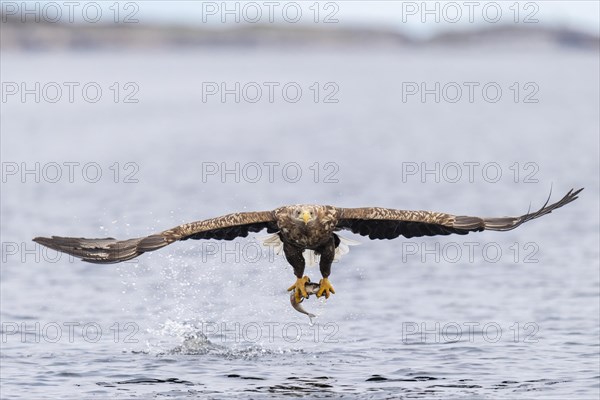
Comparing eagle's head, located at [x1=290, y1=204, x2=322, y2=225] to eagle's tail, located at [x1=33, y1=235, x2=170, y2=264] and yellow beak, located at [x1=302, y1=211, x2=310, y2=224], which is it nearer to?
yellow beak, located at [x1=302, y1=211, x2=310, y2=224]

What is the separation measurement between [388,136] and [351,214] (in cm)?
5249

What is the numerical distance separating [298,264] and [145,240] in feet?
7.23

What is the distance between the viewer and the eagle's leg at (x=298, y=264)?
1841cm

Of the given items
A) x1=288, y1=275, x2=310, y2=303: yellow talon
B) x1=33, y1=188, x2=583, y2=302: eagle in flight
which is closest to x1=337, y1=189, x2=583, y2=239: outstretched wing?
x1=33, y1=188, x2=583, y2=302: eagle in flight

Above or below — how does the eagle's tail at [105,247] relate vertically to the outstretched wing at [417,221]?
below

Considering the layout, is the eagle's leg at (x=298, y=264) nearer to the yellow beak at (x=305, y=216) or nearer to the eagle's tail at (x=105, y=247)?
the yellow beak at (x=305, y=216)

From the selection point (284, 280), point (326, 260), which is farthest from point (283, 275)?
point (326, 260)

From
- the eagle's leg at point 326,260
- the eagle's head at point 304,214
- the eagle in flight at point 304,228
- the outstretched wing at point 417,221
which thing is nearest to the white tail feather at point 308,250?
the eagle in flight at point 304,228

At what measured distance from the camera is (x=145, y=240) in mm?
17797

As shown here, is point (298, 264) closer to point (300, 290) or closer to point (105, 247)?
point (300, 290)

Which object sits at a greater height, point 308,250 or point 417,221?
point 417,221

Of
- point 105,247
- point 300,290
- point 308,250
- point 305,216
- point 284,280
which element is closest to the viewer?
point 305,216

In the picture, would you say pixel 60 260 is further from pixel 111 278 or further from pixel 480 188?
pixel 480 188

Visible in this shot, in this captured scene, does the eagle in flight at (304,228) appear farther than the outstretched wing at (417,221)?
No
